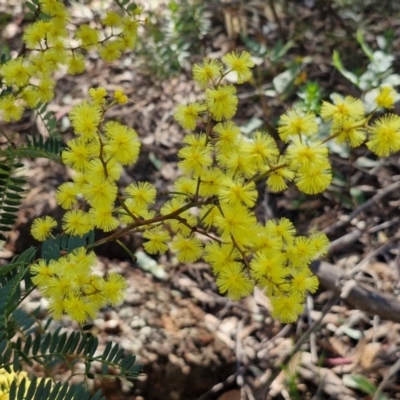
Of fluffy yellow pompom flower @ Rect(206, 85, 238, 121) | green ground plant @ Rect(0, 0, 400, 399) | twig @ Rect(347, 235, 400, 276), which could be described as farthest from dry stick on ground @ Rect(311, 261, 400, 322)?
fluffy yellow pompom flower @ Rect(206, 85, 238, 121)

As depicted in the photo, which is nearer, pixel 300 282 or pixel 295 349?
pixel 300 282

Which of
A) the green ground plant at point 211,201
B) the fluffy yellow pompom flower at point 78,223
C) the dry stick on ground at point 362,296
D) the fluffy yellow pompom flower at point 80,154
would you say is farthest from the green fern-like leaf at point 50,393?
the dry stick on ground at point 362,296

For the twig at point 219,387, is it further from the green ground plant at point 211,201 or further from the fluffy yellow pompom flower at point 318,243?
the fluffy yellow pompom flower at point 318,243

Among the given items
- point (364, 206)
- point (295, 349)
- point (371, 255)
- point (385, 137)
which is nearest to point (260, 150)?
point (385, 137)

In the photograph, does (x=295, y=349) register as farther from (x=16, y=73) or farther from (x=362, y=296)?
(x=16, y=73)

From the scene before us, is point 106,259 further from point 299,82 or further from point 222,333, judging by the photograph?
point 299,82

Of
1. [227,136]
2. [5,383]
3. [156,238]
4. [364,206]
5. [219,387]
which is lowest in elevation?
[219,387]
